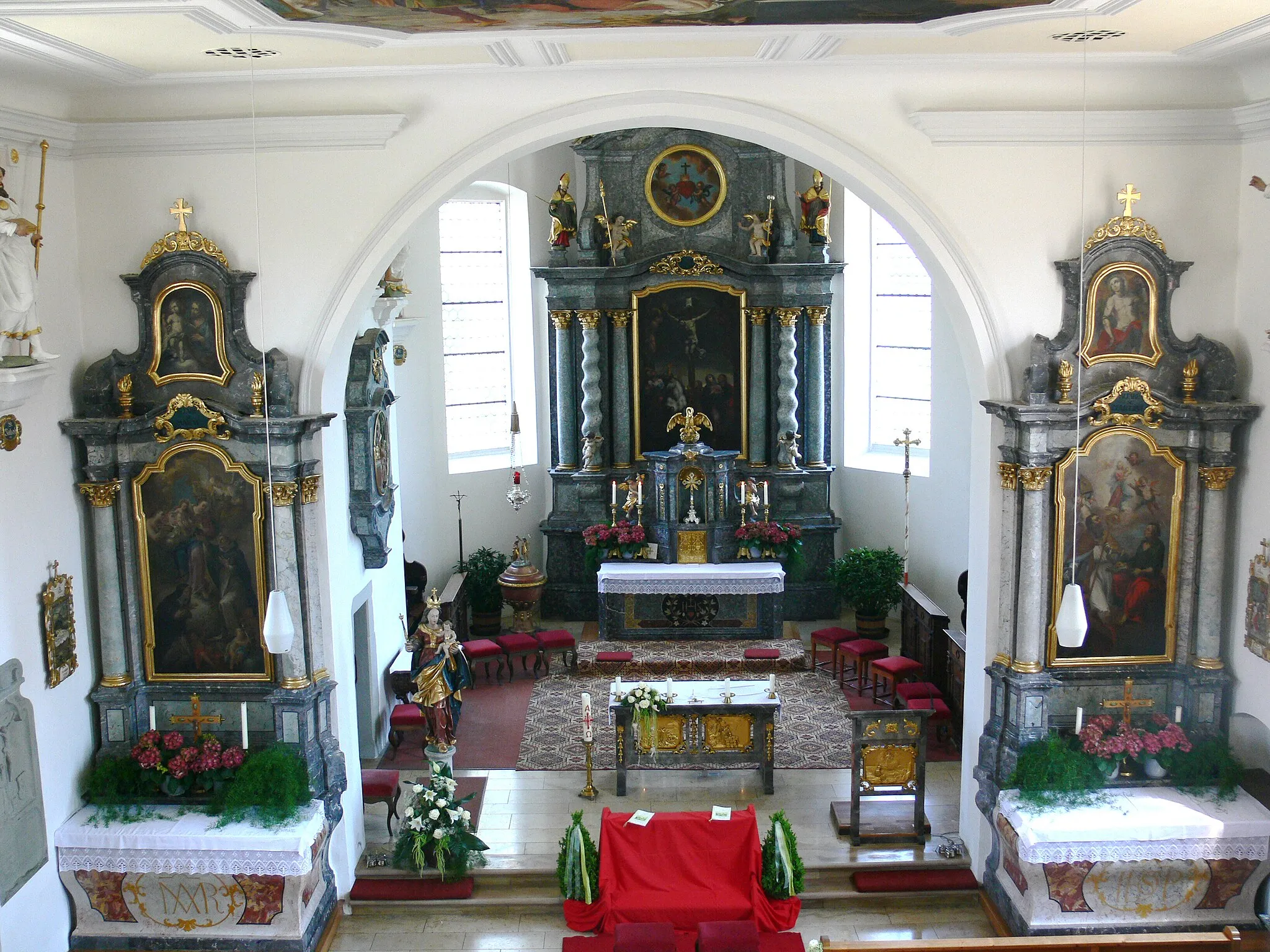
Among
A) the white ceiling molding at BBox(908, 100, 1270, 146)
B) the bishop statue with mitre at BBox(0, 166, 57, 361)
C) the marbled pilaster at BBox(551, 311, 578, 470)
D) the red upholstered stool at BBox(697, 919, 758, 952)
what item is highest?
the white ceiling molding at BBox(908, 100, 1270, 146)

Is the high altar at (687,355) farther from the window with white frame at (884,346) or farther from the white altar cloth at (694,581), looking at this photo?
the window with white frame at (884,346)

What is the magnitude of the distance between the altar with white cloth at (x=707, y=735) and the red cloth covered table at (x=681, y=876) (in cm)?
194

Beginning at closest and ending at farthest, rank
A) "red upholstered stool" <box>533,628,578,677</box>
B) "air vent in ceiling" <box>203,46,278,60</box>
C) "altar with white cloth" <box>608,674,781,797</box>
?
"air vent in ceiling" <box>203,46,278,60</box>, "altar with white cloth" <box>608,674,781,797</box>, "red upholstered stool" <box>533,628,578,677</box>

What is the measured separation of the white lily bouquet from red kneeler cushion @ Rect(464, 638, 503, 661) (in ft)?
12.1

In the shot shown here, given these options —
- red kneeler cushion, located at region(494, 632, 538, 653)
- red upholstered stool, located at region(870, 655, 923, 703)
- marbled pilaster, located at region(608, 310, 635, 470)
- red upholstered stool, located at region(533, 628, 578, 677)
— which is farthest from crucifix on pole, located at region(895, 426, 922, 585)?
red kneeler cushion, located at region(494, 632, 538, 653)

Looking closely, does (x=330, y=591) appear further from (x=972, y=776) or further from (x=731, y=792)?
(x=972, y=776)

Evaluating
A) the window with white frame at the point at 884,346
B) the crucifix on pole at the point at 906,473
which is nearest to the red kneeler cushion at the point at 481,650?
the crucifix on pole at the point at 906,473

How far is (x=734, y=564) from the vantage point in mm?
17766

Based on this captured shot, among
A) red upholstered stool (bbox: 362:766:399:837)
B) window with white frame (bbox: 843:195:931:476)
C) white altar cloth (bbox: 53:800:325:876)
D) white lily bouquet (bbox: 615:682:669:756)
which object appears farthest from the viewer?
window with white frame (bbox: 843:195:931:476)

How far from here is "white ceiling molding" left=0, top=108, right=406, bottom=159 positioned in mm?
9984

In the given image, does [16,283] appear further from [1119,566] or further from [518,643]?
[518,643]

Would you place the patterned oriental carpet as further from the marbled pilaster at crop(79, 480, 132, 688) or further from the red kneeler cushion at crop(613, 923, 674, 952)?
the marbled pilaster at crop(79, 480, 132, 688)

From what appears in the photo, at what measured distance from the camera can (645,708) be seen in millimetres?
12555

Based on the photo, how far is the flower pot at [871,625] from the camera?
17547 millimetres
